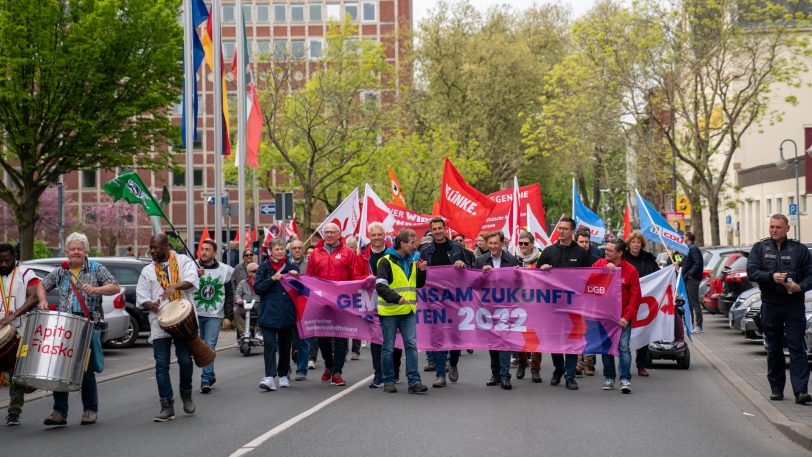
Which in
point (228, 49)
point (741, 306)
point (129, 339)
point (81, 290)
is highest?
point (228, 49)

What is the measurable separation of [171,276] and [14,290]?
1476 mm

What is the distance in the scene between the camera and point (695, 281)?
77.2 ft

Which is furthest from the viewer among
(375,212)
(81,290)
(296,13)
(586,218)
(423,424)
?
(296,13)

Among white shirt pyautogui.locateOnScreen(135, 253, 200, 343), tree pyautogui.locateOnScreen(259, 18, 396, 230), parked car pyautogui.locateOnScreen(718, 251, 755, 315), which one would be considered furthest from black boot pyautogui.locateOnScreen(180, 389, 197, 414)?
tree pyautogui.locateOnScreen(259, 18, 396, 230)

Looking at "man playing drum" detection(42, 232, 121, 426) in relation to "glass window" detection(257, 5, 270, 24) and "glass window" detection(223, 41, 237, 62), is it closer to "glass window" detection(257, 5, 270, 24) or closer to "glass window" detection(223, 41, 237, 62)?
"glass window" detection(223, 41, 237, 62)

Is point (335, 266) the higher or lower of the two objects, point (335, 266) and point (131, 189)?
the lower

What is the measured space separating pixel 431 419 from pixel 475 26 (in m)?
50.2

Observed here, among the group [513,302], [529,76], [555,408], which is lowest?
[555,408]

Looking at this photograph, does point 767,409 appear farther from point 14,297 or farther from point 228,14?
point 228,14

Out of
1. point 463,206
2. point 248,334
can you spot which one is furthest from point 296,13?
point 248,334

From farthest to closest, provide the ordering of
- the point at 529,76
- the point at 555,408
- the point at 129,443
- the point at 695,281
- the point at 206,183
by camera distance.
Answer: the point at 206,183, the point at 529,76, the point at 695,281, the point at 555,408, the point at 129,443

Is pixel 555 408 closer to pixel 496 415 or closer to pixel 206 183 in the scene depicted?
pixel 496 415

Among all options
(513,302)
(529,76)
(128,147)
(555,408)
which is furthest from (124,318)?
(529,76)

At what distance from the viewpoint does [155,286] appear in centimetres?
1186
